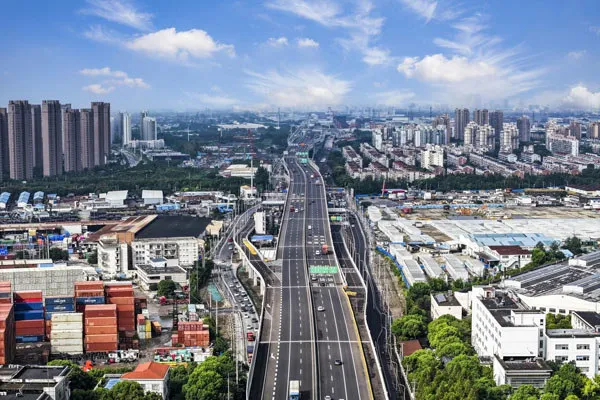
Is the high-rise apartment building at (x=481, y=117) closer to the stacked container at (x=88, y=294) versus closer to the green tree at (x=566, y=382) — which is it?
the stacked container at (x=88, y=294)

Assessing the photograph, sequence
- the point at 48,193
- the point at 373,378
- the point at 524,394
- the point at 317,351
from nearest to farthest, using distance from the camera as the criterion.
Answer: the point at 524,394
the point at 373,378
the point at 317,351
the point at 48,193

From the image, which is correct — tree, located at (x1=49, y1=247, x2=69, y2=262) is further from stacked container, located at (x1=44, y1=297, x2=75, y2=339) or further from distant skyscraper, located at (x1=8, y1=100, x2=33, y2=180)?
distant skyscraper, located at (x1=8, y1=100, x2=33, y2=180)

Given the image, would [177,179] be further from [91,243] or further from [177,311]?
[177,311]

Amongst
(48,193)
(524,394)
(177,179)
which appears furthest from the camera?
(177,179)

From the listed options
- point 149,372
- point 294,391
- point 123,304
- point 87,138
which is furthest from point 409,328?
point 87,138

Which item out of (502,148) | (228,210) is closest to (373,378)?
(228,210)

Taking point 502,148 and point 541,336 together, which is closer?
point 541,336
